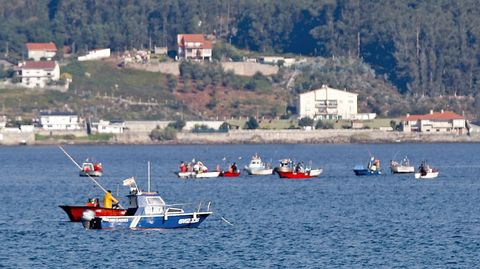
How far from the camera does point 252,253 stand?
52.8m

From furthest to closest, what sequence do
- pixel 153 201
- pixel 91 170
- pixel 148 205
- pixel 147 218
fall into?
pixel 91 170 → pixel 153 201 → pixel 148 205 → pixel 147 218

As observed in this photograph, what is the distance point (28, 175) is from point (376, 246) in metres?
57.3

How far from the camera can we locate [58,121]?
588ft

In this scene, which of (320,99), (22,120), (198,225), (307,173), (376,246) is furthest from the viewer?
(320,99)

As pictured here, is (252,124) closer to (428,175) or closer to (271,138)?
(271,138)

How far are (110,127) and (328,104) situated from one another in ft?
102

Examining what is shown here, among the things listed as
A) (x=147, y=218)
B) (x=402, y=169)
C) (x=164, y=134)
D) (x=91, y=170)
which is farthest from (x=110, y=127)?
(x=147, y=218)

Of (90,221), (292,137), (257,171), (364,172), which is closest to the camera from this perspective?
(90,221)

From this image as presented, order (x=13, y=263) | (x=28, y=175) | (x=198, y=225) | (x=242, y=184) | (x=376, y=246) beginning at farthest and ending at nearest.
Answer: (x=28, y=175), (x=242, y=184), (x=198, y=225), (x=376, y=246), (x=13, y=263)

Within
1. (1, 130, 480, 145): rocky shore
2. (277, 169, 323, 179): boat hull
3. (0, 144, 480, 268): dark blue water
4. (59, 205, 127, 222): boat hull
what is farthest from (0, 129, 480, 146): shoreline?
(59, 205, 127, 222): boat hull

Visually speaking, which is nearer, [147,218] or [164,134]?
[147,218]

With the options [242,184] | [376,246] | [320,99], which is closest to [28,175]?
[242,184]

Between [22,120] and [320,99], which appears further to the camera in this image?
[320,99]

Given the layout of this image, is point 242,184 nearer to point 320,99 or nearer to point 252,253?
point 252,253
